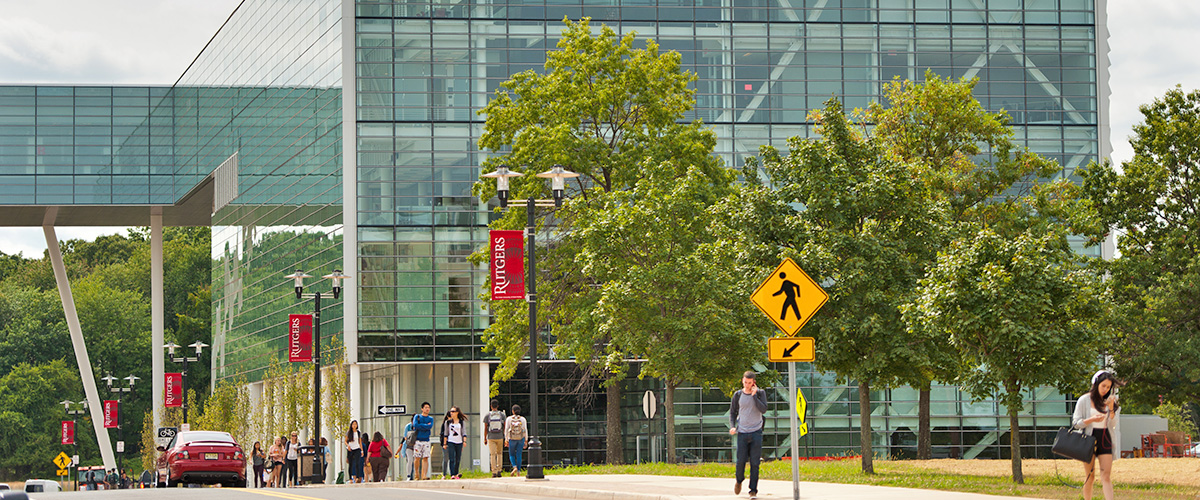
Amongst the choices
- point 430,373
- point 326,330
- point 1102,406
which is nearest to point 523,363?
point 430,373

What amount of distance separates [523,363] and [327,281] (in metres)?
8.48

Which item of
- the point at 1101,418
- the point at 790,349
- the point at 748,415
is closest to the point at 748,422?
the point at 748,415

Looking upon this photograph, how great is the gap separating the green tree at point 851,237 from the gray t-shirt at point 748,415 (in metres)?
7.97

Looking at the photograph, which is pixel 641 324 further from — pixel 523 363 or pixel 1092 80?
pixel 1092 80

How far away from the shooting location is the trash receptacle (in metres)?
41.0

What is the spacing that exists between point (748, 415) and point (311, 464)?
29217 mm

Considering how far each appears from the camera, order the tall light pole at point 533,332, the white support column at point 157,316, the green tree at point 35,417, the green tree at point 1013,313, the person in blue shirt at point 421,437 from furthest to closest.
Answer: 1. the green tree at point 35,417
2. the white support column at point 157,316
3. the person in blue shirt at point 421,437
4. the tall light pole at point 533,332
5. the green tree at point 1013,313

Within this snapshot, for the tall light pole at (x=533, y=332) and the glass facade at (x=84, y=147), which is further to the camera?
the glass facade at (x=84, y=147)

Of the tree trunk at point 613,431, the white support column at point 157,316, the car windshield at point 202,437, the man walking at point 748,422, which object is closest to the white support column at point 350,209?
the tree trunk at point 613,431

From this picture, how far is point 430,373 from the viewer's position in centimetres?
5344

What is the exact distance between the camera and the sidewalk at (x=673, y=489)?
716 inches

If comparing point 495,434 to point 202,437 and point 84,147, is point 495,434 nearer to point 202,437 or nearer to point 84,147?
point 202,437

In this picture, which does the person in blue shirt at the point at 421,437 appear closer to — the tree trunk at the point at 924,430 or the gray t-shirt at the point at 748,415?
the gray t-shirt at the point at 748,415

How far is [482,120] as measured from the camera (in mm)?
52656
